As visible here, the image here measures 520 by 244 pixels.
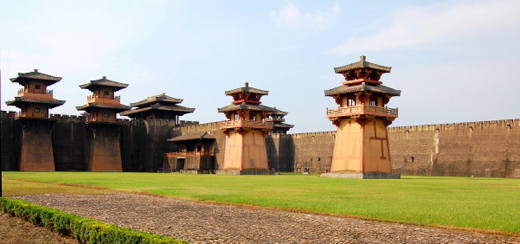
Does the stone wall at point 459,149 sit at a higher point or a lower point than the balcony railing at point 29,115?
lower

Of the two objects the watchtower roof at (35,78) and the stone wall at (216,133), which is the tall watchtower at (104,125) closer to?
the watchtower roof at (35,78)

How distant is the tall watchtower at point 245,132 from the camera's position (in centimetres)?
4909

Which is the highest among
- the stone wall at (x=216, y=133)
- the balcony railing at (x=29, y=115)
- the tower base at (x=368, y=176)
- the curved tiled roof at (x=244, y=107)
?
the curved tiled roof at (x=244, y=107)

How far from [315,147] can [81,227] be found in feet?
171

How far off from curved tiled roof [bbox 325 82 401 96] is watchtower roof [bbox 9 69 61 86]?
99.6 ft

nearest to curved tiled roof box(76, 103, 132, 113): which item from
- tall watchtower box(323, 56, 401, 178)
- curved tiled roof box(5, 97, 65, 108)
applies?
curved tiled roof box(5, 97, 65, 108)

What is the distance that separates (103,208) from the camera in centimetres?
1430

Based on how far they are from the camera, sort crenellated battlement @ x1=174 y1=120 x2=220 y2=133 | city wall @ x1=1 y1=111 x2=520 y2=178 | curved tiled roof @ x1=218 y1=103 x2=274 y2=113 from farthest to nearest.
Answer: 1. crenellated battlement @ x1=174 y1=120 x2=220 y2=133
2. curved tiled roof @ x1=218 y1=103 x2=274 y2=113
3. city wall @ x1=1 y1=111 x2=520 y2=178

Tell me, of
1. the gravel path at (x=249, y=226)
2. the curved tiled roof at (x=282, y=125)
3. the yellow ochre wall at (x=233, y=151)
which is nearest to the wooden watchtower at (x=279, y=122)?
the curved tiled roof at (x=282, y=125)

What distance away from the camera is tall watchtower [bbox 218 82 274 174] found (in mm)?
49088

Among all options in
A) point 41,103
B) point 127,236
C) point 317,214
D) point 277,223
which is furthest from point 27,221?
point 41,103

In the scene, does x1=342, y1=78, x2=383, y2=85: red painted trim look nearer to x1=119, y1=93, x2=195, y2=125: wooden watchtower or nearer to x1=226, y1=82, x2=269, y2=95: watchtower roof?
x1=226, y1=82, x2=269, y2=95: watchtower roof

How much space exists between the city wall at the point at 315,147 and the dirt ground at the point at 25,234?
1567 inches

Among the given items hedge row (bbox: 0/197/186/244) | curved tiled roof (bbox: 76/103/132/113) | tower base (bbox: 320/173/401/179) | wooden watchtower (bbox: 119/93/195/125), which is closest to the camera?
hedge row (bbox: 0/197/186/244)
